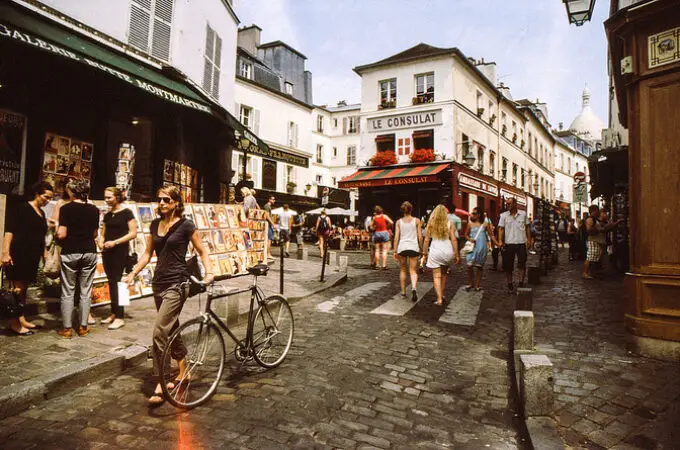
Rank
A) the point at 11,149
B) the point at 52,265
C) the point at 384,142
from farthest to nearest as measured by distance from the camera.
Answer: the point at 384,142 < the point at 11,149 < the point at 52,265

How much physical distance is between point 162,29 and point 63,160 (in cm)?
407

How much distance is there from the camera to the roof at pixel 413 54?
23.6 meters

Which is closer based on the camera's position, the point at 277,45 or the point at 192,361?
the point at 192,361

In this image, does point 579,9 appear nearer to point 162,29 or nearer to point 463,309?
point 463,309

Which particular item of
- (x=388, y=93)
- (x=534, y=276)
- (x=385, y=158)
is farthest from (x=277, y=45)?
(x=534, y=276)

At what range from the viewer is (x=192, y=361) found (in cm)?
364

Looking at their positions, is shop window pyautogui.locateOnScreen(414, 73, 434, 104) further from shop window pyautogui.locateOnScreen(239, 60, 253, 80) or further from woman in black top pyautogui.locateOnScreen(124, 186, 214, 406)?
woman in black top pyautogui.locateOnScreen(124, 186, 214, 406)

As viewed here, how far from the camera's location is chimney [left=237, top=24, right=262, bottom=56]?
3176 cm

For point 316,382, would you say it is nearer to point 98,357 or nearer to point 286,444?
point 286,444

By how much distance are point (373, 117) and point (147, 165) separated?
58.2 feet

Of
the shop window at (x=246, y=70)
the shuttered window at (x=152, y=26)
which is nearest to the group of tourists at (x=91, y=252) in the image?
the shuttered window at (x=152, y=26)

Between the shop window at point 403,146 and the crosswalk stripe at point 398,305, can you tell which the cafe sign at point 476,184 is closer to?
the shop window at point 403,146

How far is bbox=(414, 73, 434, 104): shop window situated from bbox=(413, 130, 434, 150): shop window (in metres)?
1.73

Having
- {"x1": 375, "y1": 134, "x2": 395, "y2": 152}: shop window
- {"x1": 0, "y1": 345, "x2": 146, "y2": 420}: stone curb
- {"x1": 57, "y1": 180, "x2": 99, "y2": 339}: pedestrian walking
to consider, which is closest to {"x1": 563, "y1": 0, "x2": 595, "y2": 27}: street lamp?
{"x1": 57, "y1": 180, "x2": 99, "y2": 339}: pedestrian walking
